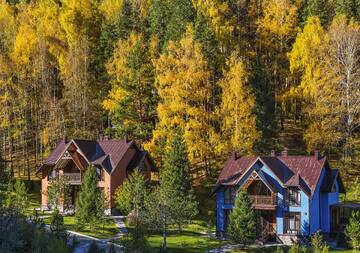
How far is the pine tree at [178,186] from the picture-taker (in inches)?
1916

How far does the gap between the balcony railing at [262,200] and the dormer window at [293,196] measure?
1.48 m

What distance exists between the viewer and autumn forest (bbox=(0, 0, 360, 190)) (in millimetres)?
62312

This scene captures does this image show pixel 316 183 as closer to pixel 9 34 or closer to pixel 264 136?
pixel 264 136

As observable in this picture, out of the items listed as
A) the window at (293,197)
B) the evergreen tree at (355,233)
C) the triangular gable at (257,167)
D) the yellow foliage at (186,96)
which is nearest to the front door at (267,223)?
the window at (293,197)

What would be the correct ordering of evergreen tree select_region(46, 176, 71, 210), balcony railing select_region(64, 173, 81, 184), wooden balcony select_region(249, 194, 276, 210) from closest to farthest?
wooden balcony select_region(249, 194, 276, 210) → evergreen tree select_region(46, 176, 71, 210) → balcony railing select_region(64, 173, 81, 184)

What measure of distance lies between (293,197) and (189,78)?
1865cm

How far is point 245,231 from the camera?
1829 inches

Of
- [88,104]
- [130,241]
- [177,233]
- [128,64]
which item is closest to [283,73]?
[128,64]

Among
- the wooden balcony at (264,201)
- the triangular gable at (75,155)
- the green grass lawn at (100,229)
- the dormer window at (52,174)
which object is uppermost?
the triangular gable at (75,155)

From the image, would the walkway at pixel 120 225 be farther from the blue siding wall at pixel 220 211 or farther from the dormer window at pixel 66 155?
the dormer window at pixel 66 155

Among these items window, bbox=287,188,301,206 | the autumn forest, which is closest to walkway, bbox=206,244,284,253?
window, bbox=287,188,301,206

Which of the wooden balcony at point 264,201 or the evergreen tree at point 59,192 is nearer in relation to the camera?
the wooden balcony at point 264,201

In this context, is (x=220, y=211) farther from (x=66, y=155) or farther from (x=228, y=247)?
(x=66, y=155)

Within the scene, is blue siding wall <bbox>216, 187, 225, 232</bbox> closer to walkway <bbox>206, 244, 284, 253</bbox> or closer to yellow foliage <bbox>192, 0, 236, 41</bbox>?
walkway <bbox>206, 244, 284, 253</bbox>
